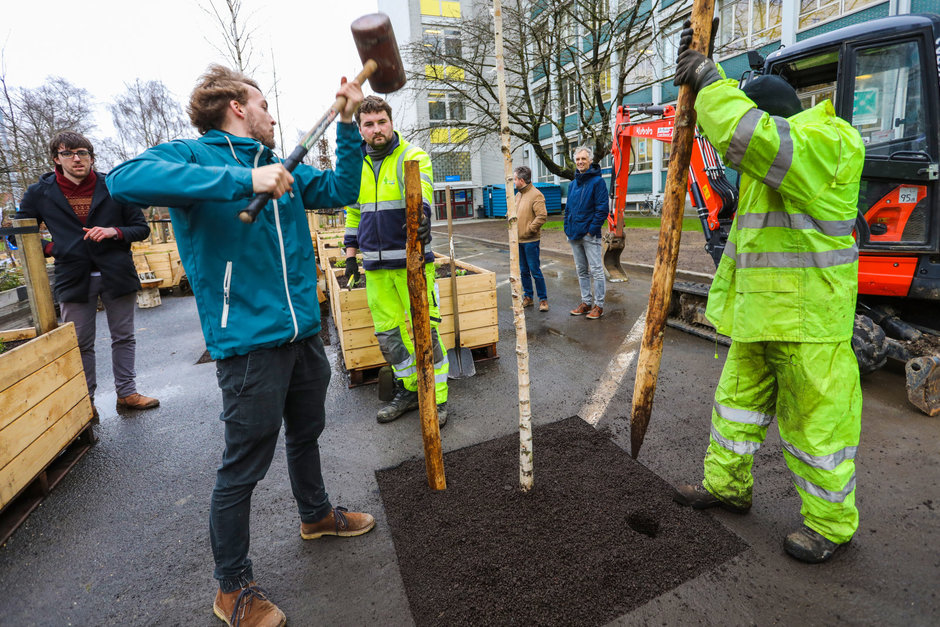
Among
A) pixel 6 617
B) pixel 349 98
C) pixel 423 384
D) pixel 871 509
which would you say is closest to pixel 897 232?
pixel 871 509

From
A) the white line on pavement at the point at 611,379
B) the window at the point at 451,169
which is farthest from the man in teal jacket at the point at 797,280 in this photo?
the window at the point at 451,169

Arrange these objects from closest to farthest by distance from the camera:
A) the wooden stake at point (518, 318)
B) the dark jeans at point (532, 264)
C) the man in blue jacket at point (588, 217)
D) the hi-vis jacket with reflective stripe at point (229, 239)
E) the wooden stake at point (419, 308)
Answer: the hi-vis jacket with reflective stripe at point (229, 239)
the wooden stake at point (518, 318)
the wooden stake at point (419, 308)
the man in blue jacket at point (588, 217)
the dark jeans at point (532, 264)

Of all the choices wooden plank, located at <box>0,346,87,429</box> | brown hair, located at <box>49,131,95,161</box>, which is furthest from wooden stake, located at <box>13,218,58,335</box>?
brown hair, located at <box>49,131,95,161</box>

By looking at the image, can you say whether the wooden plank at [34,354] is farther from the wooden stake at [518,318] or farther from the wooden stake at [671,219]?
the wooden stake at [671,219]

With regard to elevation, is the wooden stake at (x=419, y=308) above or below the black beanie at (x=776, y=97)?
below

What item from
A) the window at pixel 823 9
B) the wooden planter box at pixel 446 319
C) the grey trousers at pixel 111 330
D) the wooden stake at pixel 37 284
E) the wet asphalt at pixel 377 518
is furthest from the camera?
the window at pixel 823 9

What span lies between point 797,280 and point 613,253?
5645 mm

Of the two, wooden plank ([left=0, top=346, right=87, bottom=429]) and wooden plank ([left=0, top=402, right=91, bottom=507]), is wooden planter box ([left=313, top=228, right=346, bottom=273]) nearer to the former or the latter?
wooden plank ([left=0, top=346, right=87, bottom=429])

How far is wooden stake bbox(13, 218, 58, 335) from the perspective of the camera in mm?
3418

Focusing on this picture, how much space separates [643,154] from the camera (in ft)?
77.4

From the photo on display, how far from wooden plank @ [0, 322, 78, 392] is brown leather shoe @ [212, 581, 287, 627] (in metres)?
1.90

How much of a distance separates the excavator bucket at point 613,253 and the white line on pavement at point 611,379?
5.67ft

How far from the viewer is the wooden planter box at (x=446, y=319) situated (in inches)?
184

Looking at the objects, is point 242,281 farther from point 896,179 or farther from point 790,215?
point 896,179
